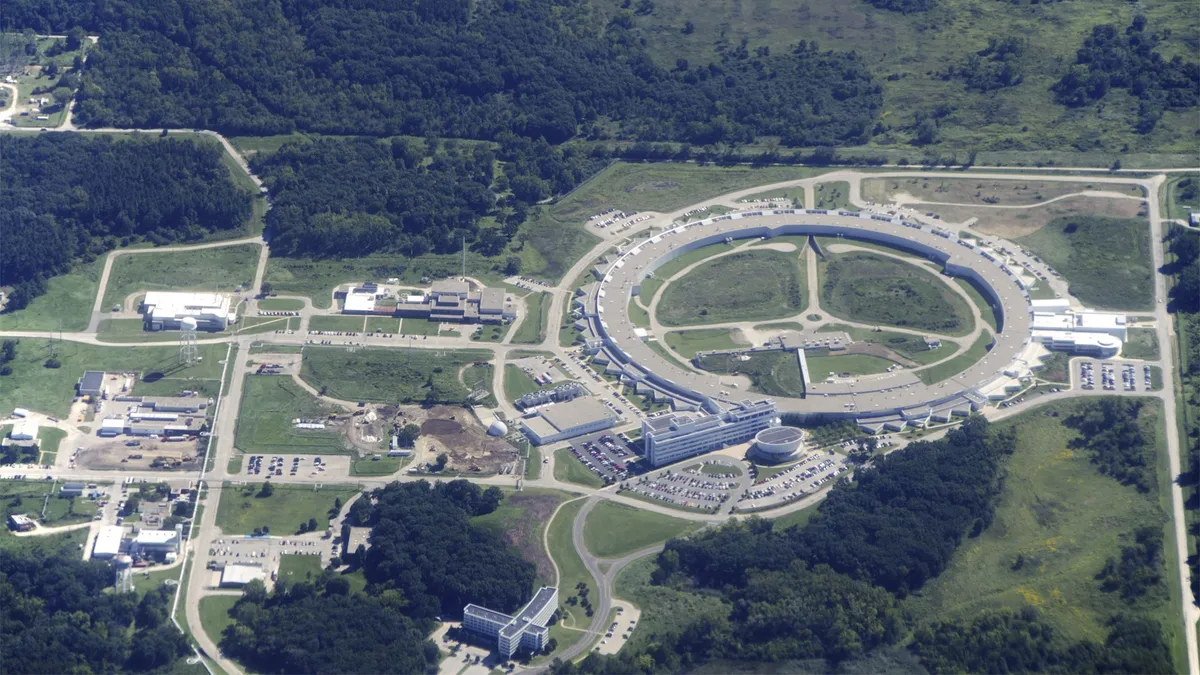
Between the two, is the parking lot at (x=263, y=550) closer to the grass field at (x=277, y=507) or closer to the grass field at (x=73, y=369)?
the grass field at (x=277, y=507)

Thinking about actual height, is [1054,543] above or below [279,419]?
below

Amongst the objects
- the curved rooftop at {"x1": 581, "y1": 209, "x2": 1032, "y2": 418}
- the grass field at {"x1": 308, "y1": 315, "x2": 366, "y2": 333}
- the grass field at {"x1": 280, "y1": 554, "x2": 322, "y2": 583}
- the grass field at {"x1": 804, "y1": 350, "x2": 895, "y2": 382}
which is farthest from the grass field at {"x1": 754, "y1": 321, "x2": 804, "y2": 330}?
the grass field at {"x1": 280, "y1": 554, "x2": 322, "y2": 583}

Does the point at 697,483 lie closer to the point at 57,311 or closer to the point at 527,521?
the point at 527,521

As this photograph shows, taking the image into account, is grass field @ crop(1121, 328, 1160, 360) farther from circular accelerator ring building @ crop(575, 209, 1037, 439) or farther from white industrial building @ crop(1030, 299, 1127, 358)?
circular accelerator ring building @ crop(575, 209, 1037, 439)

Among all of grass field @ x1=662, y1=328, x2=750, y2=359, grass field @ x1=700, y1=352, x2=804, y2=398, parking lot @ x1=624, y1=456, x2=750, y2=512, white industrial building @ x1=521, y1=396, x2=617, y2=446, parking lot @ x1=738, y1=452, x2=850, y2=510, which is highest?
white industrial building @ x1=521, y1=396, x2=617, y2=446

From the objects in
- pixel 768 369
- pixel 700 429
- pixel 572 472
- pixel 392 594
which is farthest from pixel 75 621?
pixel 768 369

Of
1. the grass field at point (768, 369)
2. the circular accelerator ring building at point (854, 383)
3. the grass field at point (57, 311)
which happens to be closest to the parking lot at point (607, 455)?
the circular accelerator ring building at point (854, 383)

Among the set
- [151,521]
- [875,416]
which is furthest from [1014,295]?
[151,521]

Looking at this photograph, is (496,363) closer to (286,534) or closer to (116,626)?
(286,534)
